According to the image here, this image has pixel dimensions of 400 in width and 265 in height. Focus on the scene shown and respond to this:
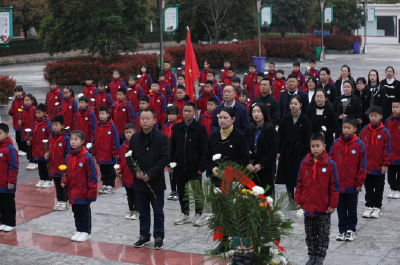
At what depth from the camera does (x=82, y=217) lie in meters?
8.15

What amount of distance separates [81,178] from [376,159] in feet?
14.4

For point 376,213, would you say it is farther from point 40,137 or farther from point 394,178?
point 40,137

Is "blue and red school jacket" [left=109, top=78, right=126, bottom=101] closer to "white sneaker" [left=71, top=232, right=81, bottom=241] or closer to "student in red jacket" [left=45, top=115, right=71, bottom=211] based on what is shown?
"student in red jacket" [left=45, top=115, right=71, bottom=211]

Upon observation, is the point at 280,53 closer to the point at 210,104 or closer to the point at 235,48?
the point at 235,48

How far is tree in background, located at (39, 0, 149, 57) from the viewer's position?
2533 centimetres

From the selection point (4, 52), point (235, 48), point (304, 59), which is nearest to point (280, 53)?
point (304, 59)

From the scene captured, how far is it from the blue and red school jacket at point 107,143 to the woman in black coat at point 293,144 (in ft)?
10.4

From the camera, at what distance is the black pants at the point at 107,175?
10727 millimetres

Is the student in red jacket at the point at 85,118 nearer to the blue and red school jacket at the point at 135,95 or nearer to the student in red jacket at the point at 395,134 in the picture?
the blue and red school jacket at the point at 135,95

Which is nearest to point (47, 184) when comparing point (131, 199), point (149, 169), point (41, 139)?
point (41, 139)

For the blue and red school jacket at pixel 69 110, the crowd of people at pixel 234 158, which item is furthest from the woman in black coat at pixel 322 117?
the blue and red school jacket at pixel 69 110

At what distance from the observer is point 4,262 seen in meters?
7.34

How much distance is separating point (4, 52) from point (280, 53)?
21910 millimetres

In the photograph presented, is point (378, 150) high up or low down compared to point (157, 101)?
down
